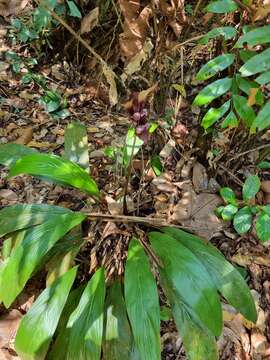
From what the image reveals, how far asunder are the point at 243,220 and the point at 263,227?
0.08 meters

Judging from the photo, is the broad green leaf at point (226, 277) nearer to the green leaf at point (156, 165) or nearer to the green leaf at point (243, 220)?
the green leaf at point (243, 220)

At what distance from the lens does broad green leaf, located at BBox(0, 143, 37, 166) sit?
1365 millimetres

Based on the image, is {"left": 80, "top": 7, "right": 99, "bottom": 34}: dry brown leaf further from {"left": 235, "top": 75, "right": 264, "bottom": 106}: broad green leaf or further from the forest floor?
{"left": 235, "top": 75, "right": 264, "bottom": 106}: broad green leaf

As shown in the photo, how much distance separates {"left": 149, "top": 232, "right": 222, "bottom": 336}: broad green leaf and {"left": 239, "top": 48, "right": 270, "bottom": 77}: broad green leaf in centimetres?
50

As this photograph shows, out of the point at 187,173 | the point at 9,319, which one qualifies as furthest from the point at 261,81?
the point at 9,319

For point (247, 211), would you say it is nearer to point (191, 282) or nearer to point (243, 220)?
point (243, 220)

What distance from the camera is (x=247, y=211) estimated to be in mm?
1428

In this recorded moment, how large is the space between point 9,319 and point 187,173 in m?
0.82

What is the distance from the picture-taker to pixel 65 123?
193 centimetres

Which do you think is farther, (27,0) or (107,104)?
(27,0)

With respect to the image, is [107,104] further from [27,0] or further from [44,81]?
[27,0]

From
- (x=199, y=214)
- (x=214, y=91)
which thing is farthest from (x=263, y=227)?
(x=214, y=91)

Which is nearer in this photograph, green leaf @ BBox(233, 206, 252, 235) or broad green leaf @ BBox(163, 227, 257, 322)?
broad green leaf @ BBox(163, 227, 257, 322)

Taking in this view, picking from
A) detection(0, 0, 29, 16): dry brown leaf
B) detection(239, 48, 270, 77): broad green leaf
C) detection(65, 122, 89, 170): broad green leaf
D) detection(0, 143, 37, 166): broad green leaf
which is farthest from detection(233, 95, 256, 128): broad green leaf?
detection(0, 0, 29, 16): dry brown leaf
